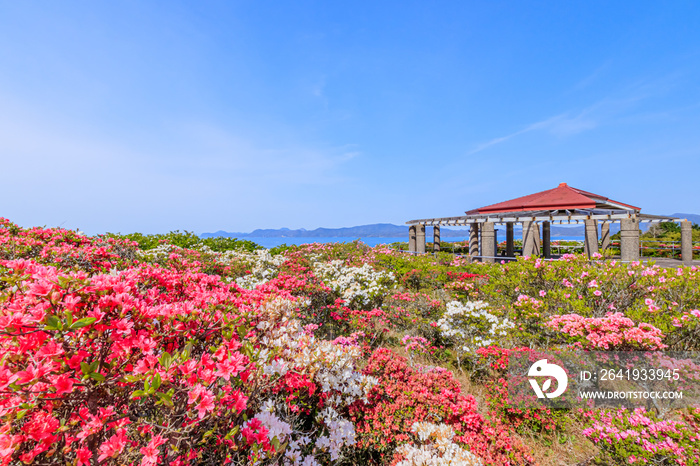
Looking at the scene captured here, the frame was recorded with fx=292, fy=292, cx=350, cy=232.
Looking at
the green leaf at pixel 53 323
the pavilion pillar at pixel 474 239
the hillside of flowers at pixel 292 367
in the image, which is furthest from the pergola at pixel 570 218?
the green leaf at pixel 53 323

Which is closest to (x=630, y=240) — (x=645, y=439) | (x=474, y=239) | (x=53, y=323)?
(x=474, y=239)

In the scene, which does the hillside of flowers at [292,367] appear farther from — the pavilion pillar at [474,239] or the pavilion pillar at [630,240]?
the pavilion pillar at [474,239]

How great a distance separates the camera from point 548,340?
440 centimetres

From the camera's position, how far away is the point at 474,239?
15.7m

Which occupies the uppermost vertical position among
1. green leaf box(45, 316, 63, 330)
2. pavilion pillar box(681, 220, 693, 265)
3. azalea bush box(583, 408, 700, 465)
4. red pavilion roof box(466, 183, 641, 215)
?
red pavilion roof box(466, 183, 641, 215)

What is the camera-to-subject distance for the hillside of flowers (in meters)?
1.53

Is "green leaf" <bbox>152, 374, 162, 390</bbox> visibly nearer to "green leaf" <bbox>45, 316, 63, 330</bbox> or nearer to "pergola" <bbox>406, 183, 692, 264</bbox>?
"green leaf" <bbox>45, 316, 63, 330</bbox>

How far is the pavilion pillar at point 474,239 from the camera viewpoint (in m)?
15.0

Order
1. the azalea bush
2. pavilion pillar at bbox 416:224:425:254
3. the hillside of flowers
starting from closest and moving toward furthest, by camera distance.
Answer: the hillside of flowers
the azalea bush
pavilion pillar at bbox 416:224:425:254

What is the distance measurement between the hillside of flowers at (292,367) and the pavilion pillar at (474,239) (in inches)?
342

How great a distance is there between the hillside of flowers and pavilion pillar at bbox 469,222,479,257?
8.69 metres

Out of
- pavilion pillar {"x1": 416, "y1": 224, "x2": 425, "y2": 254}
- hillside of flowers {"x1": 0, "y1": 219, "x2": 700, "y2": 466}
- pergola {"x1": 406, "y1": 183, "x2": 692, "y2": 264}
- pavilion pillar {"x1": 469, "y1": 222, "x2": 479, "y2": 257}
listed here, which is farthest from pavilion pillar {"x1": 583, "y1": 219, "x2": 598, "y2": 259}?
hillside of flowers {"x1": 0, "y1": 219, "x2": 700, "y2": 466}

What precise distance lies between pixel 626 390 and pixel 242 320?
4.86 meters

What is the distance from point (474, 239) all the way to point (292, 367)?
14.9 m
